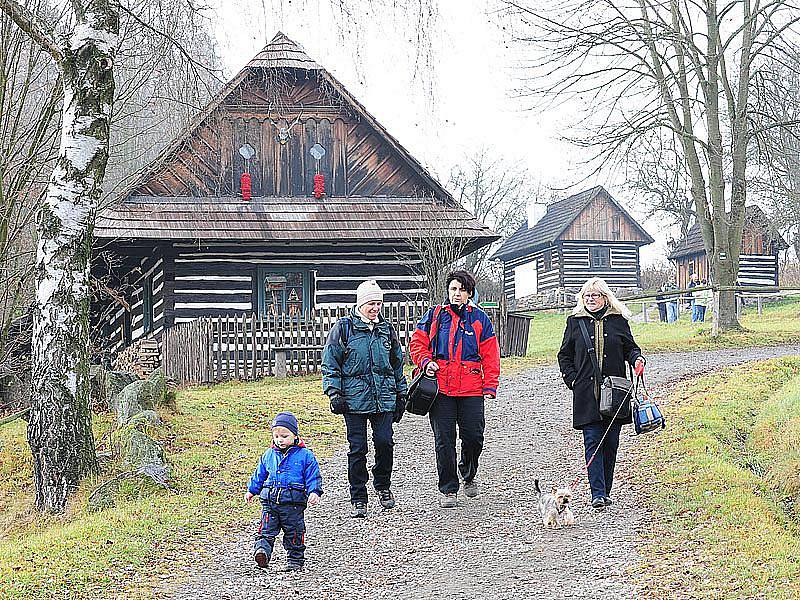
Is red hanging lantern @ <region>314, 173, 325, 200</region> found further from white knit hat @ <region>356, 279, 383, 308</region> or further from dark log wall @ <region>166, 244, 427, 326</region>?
white knit hat @ <region>356, 279, 383, 308</region>

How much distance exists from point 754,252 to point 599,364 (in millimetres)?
37650

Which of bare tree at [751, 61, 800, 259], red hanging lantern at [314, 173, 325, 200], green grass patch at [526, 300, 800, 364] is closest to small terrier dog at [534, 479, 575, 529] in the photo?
green grass patch at [526, 300, 800, 364]

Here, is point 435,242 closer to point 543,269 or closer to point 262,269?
point 262,269

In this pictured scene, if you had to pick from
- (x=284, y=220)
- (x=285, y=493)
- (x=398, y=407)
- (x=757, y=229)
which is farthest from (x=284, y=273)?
(x=757, y=229)

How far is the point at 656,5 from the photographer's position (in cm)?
2330

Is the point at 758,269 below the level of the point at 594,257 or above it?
below

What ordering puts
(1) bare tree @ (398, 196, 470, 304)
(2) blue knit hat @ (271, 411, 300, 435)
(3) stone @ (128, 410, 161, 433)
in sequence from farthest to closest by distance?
1. (1) bare tree @ (398, 196, 470, 304)
2. (3) stone @ (128, 410, 161, 433)
3. (2) blue knit hat @ (271, 411, 300, 435)

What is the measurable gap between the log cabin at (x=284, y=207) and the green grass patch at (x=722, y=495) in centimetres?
932

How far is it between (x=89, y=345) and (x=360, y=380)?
3.60m

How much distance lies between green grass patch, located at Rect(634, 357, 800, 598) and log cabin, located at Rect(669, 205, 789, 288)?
29068mm

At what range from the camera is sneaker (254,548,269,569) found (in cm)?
651

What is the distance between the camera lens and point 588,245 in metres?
46.5

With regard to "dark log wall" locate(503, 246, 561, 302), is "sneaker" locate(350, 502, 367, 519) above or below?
below

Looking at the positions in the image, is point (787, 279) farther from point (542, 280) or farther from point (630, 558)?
point (630, 558)
